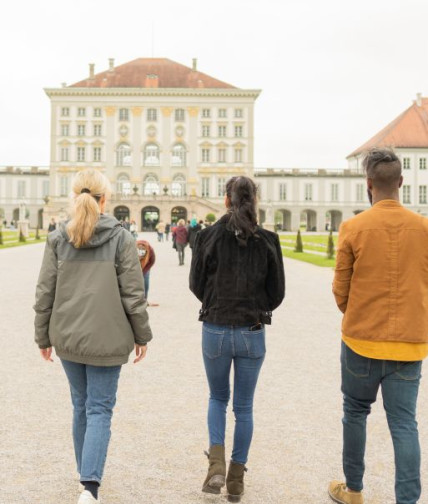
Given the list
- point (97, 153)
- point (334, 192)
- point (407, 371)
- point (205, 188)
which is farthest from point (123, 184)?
point (407, 371)

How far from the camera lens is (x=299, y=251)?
92.7 ft

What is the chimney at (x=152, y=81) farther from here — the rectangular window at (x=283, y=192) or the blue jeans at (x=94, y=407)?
the blue jeans at (x=94, y=407)

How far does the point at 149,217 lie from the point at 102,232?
59844mm

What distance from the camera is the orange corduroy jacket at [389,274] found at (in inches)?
119

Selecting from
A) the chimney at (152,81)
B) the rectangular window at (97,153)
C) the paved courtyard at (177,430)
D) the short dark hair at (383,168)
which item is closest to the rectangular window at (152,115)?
the chimney at (152,81)

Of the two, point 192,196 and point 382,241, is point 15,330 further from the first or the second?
point 192,196

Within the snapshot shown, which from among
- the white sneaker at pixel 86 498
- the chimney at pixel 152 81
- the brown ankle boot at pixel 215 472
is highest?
the chimney at pixel 152 81

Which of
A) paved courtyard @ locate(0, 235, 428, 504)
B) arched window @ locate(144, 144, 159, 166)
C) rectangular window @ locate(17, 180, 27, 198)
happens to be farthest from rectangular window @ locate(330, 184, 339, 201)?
paved courtyard @ locate(0, 235, 428, 504)

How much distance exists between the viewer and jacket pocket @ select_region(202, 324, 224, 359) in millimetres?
3328

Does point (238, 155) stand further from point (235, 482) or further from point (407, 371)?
point (407, 371)

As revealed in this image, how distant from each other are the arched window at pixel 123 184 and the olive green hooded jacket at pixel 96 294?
213 ft

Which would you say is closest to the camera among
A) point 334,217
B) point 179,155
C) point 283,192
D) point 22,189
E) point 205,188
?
point 205,188

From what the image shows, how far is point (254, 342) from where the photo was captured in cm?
332

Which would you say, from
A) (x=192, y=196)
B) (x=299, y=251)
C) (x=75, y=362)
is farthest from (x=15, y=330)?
(x=192, y=196)
